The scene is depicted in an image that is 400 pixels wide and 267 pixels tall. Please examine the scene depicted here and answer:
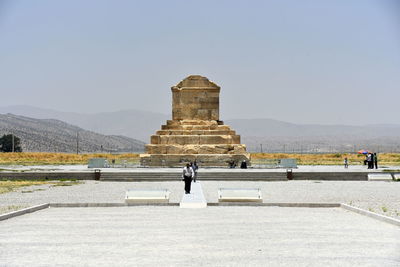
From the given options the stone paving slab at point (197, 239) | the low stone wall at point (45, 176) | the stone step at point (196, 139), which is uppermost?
the stone step at point (196, 139)

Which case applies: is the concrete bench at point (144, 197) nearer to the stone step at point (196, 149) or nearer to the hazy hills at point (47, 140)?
the stone step at point (196, 149)

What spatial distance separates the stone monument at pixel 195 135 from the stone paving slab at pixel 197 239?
2304 centimetres

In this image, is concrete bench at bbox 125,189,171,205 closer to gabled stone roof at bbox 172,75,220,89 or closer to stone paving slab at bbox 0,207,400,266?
stone paving slab at bbox 0,207,400,266

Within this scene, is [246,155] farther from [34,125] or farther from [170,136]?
[34,125]

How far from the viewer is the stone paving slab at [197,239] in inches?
351

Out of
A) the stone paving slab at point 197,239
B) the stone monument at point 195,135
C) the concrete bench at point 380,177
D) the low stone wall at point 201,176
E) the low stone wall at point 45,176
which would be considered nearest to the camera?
the stone paving slab at point 197,239

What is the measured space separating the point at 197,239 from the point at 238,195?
22.1ft

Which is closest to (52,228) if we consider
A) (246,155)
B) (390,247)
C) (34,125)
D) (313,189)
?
(390,247)

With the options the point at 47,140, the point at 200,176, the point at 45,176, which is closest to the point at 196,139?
the point at 200,176

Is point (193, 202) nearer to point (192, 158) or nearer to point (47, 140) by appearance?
point (192, 158)

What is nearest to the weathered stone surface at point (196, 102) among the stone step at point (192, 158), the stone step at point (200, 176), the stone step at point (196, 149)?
the stone step at point (196, 149)

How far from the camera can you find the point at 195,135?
3962cm

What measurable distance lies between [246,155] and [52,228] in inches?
1070

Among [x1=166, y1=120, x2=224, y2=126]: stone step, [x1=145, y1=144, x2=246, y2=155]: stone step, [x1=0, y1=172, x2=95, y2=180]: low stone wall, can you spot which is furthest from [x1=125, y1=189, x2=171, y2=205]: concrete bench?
[x1=166, y1=120, x2=224, y2=126]: stone step
